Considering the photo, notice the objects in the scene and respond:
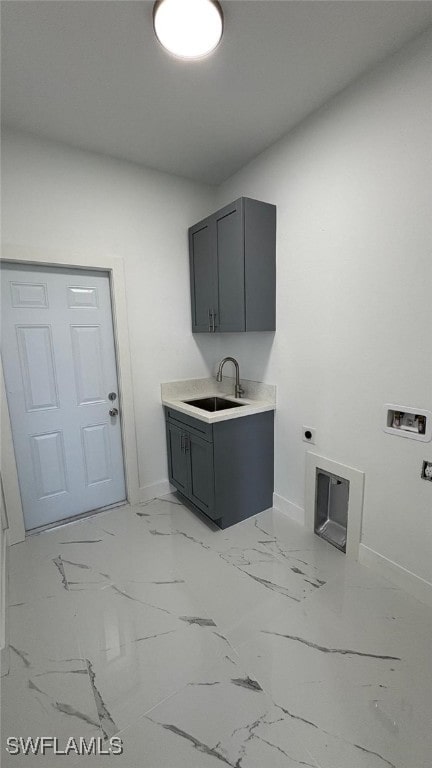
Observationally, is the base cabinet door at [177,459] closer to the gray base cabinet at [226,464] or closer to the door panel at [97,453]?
the gray base cabinet at [226,464]

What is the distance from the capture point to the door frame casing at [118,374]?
200 cm

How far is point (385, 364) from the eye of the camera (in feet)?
5.33

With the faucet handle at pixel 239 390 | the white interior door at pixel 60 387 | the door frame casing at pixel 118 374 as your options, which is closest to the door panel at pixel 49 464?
the white interior door at pixel 60 387

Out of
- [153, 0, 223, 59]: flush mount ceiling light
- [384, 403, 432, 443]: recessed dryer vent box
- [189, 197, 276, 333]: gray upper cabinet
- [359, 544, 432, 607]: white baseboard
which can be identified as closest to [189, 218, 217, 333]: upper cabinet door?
[189, 197, 276, 333]: gray upper cabinet

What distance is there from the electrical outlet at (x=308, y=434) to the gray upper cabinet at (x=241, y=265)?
78cm

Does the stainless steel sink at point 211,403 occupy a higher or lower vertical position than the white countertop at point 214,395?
lower

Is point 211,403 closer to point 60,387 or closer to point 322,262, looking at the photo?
point 60,387

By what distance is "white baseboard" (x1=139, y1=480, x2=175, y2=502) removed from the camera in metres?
2.64

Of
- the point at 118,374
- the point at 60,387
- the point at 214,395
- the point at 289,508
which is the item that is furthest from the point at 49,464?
the point at 289,508

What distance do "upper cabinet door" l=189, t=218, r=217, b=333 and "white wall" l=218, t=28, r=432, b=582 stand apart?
50 centimetres

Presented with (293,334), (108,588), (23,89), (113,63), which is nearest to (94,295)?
(23,89)

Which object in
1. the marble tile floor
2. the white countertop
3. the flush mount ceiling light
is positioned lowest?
the marble tile floor

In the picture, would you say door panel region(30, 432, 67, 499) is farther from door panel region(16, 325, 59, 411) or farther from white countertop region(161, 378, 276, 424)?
white countertop region(161, 378, 276, 424)

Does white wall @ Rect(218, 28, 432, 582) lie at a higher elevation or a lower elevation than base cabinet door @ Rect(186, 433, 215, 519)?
higher
